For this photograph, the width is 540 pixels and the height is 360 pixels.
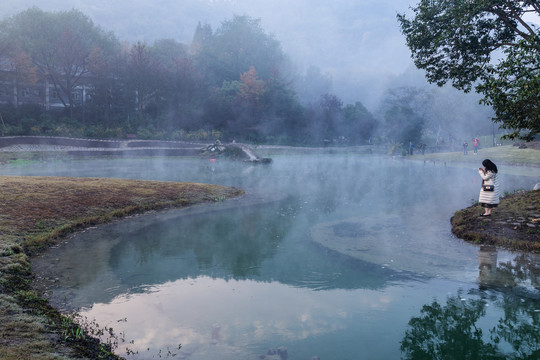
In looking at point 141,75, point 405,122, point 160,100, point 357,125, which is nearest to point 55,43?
point 141,75

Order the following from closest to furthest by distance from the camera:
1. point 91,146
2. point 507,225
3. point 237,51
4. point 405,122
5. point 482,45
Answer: point 507,225, point 482,45, point 91,146, point 405,122, point 237,51

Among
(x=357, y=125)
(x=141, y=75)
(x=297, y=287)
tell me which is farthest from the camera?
(x=357, y=125)

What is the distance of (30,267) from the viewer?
28.9 ft

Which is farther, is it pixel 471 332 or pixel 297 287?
pixel 297 287

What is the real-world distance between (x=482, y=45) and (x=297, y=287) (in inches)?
418

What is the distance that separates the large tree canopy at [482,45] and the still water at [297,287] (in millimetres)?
3800

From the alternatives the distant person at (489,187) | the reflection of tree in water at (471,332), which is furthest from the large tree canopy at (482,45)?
the reflection of tree in water at (471,332)

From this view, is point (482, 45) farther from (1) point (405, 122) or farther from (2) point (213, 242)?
(1) point (405, 122)

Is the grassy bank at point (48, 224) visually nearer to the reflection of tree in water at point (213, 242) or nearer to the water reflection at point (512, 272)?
the reflection of tree in water at point (213, 242)

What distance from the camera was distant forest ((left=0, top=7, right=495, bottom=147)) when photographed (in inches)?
2031

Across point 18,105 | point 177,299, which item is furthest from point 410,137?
point 177,299

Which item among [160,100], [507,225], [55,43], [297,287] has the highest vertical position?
[55,43]

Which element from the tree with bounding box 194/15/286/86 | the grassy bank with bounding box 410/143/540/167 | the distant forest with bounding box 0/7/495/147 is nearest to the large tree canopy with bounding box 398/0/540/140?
the grassy bank with bounding box 410/143/540/167

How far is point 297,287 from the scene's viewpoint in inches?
330
